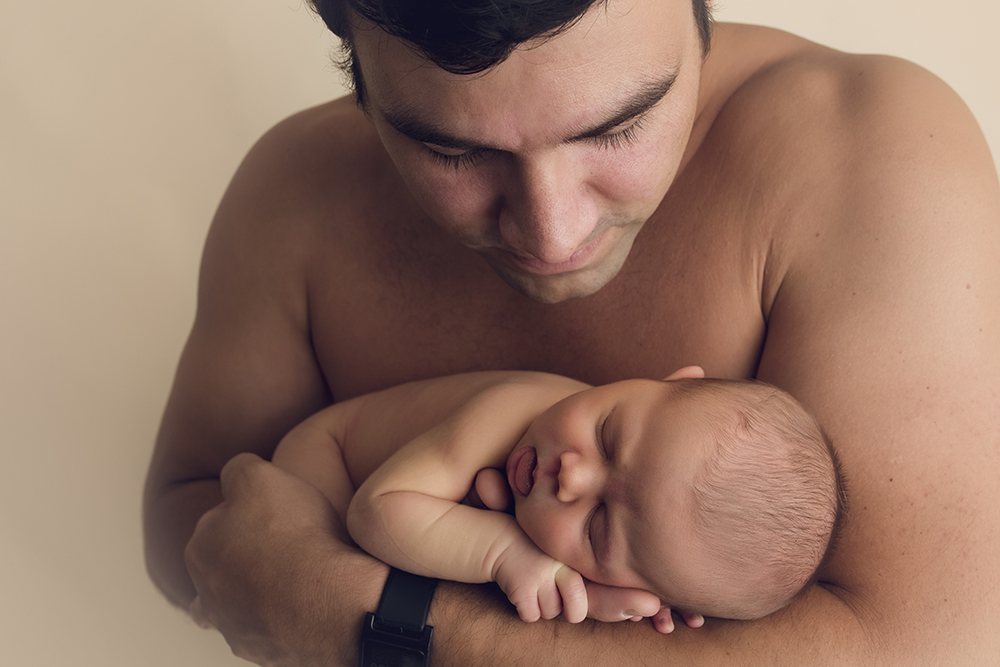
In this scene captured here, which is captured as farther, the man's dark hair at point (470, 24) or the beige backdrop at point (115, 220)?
the beige backdrop at point (115, 220)

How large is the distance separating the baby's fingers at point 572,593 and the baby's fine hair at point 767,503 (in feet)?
0.50

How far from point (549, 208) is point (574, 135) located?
0.11 metres

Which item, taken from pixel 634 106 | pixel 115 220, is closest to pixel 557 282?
pixel 634 106

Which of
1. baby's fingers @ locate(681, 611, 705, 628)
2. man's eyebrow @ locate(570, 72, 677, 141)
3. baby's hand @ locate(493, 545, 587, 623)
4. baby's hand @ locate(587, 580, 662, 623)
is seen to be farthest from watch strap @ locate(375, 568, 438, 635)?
man's eyebrow @ locate(570, 72, 677, 141)

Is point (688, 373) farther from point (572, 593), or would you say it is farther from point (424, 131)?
point (424, 131)

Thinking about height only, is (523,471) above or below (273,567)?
above

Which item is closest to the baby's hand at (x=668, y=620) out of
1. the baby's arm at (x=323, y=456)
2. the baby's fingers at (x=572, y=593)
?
the baby's fingers at (x=572, y=593)

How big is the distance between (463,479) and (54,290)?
1.48m

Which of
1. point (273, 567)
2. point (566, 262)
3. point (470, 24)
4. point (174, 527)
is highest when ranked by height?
point (470, 24)

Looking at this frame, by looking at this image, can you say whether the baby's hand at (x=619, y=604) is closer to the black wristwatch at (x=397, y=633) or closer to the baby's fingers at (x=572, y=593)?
the baby's fingers at (x=572, y=593)

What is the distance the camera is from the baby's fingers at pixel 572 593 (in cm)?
97

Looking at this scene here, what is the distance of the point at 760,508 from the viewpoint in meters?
0.91

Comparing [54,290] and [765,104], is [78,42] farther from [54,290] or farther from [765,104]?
[765,104]

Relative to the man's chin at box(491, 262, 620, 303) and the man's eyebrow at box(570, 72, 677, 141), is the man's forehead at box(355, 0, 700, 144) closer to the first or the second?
the man's eyebrow at box(570, 72, 677, 141)
